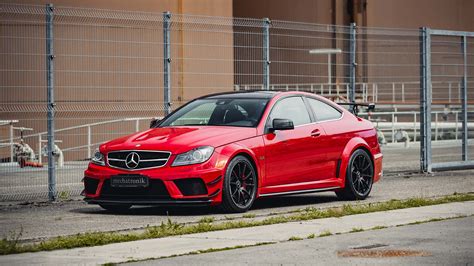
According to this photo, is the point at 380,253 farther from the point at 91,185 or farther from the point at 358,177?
the point at 358,177

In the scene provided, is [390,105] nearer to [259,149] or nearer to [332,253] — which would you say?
[259,149]

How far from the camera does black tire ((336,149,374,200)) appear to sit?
632 inches

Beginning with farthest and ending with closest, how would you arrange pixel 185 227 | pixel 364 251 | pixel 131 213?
1. pixel 131 213
2. pixel 185 227
3. pixel 364 251

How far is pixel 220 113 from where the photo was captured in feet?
50.0

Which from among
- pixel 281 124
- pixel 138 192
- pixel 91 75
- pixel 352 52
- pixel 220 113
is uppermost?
pixel 352 52

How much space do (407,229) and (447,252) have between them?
1.97 m

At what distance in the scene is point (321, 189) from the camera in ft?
51.6

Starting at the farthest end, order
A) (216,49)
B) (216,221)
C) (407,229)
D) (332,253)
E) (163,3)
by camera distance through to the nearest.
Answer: (163,3), (216,49), (216,221), (407,229), (332,253)

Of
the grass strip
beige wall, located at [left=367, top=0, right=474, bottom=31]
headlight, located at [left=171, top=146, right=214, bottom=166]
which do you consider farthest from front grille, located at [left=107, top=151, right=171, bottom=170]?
beige wall, located at [left=367, top=0, right=474, bottom=31]

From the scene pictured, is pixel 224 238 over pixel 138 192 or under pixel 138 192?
under

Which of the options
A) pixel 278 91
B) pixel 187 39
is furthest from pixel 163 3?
pixel 278 91

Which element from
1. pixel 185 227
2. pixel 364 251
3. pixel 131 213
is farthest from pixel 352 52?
pixel 364 251

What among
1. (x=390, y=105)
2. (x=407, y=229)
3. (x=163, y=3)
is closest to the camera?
(x=407, y=229)

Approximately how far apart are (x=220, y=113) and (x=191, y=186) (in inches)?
62.2
